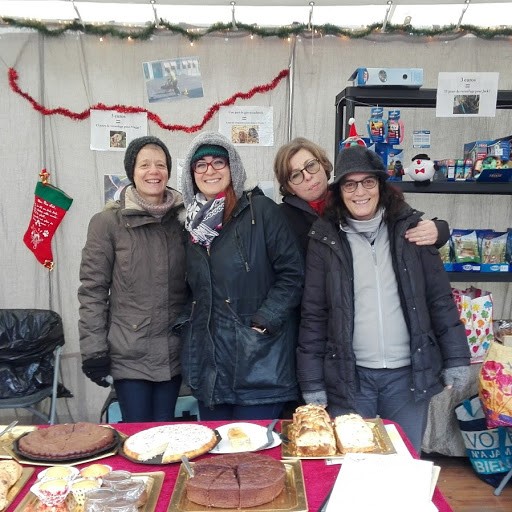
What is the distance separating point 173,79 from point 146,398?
75.4 inches

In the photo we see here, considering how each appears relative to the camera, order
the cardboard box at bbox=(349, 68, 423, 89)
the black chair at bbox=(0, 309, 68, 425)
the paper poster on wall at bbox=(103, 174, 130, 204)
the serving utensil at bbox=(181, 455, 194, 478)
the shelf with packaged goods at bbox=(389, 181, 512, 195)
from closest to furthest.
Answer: the serving utensil at bbox=(181, 455, 194, 478), the cardboard box at bbox=(349, 68, 423, 89), the shelf with packaged goods at bbox=(389, 181, 512, 195), the black chair at bbox=(0, 309, 68, 425), the paper poster on wall at bbox=(103, 174, 130, 204)

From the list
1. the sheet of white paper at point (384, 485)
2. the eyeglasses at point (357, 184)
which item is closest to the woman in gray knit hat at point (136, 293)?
the eyeglasses at point (357, 184)

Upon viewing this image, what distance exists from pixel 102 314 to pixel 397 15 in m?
2.31

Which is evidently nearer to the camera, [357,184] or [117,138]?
[357,184]

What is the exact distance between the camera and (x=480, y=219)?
10.6 ft

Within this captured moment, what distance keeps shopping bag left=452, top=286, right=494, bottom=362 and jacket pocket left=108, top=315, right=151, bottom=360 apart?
159cm

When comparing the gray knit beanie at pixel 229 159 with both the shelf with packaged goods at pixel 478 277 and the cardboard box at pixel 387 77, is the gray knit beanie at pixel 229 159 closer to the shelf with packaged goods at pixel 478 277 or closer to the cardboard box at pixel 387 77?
the cardboard box at pixel 387 77

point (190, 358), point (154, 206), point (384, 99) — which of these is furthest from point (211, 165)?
point (384, 99)

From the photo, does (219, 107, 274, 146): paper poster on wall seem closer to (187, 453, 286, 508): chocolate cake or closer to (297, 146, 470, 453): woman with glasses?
(297, 146, 470, 453): woman with glasses

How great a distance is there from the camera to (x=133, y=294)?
203cm

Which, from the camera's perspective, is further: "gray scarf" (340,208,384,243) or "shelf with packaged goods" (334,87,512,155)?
"shelf with packaged goods" (334,87,512,155)

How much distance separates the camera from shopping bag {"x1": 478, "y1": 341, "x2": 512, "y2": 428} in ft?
7.80

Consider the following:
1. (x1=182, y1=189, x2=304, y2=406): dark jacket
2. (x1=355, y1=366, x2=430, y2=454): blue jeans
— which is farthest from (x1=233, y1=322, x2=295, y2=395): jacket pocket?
(x1=355, y1=366, x2=430, y2=454): blue jeans

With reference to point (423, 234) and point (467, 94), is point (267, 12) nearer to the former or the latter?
point (467, 94)
